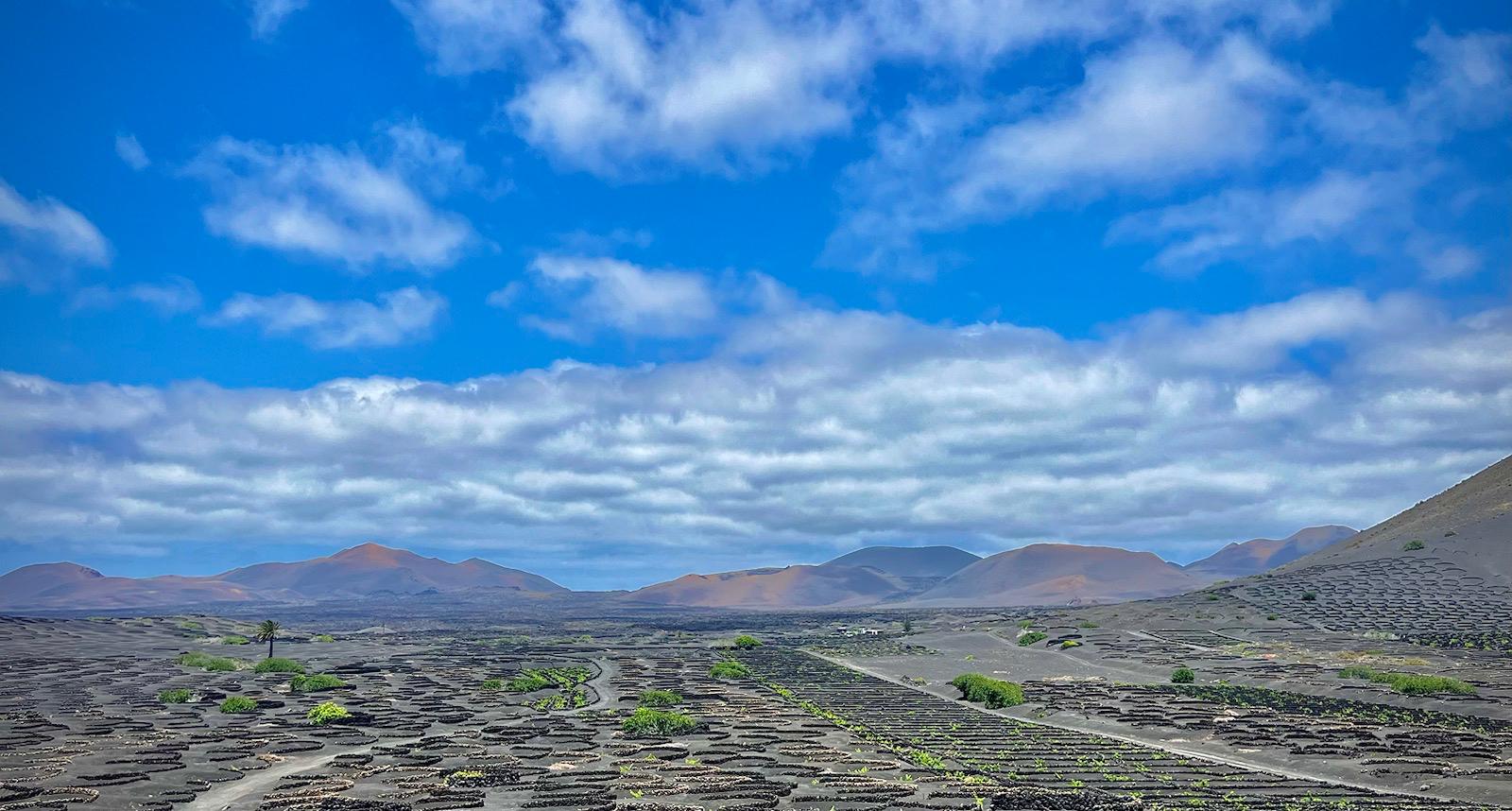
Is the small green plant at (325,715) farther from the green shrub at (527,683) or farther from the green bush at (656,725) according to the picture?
the green shrub at (527,683)

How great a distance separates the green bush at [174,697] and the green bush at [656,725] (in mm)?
29481

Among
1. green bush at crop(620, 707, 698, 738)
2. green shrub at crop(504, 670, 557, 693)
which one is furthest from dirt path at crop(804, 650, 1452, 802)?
green shrub at crop(504, 670, 557, 693)

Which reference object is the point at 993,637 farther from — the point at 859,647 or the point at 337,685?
the point at 337,685

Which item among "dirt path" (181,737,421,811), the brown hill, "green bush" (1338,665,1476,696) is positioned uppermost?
the brown hill

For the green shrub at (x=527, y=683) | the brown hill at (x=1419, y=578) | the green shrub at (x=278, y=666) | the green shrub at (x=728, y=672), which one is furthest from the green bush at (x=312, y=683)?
the brown hill at (x=1419, y=578)

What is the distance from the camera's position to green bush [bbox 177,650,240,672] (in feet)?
266

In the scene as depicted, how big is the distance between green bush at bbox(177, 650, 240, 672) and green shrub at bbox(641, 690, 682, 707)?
1644 inches

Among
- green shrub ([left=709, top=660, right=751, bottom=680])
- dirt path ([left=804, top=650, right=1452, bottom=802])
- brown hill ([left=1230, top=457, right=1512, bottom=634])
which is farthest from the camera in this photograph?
brown hill ([left=1230, top=457, right=1512, bottom=634])

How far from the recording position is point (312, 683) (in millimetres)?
67438

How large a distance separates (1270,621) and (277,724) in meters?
95.1

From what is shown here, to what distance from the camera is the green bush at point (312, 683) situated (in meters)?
66.5

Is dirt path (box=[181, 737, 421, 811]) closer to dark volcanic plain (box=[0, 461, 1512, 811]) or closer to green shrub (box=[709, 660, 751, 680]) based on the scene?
dark volcanic plain (box=[0, 461, 1512, 811])

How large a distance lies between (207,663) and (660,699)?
46812 millimetres

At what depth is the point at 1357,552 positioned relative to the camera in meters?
136
